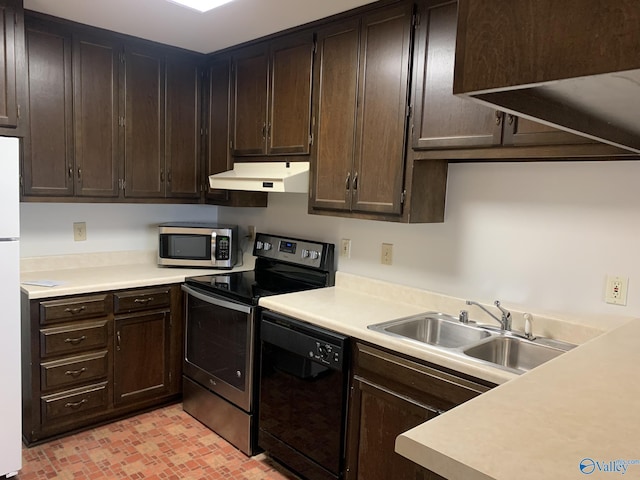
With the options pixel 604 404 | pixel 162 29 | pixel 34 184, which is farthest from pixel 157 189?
pixel 604 404

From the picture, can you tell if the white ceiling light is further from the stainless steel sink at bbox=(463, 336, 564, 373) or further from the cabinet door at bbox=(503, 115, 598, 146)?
the stainless steel sink at bbox=(463, 336, 564, 373)

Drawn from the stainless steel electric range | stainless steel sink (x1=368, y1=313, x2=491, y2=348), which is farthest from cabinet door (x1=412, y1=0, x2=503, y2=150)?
the stainless steel electric range

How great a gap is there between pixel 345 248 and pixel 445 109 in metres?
1.10

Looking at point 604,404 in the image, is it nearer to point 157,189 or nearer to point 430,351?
point 430,351

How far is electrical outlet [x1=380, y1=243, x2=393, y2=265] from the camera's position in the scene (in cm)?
264

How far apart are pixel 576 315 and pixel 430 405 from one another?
73 cm

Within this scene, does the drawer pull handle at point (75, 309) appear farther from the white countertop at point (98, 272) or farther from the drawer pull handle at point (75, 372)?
the drawer pull handle at point (75, 372)

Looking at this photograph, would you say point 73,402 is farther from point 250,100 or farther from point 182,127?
point 250,100

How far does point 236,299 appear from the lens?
2.61 meters

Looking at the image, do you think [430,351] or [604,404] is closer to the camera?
[604,404]

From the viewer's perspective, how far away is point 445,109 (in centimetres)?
205

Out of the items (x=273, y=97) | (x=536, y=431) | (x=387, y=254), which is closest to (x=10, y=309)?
(x=273, y=97)

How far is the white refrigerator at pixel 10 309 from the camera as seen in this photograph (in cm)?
214

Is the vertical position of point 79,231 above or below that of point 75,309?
above
